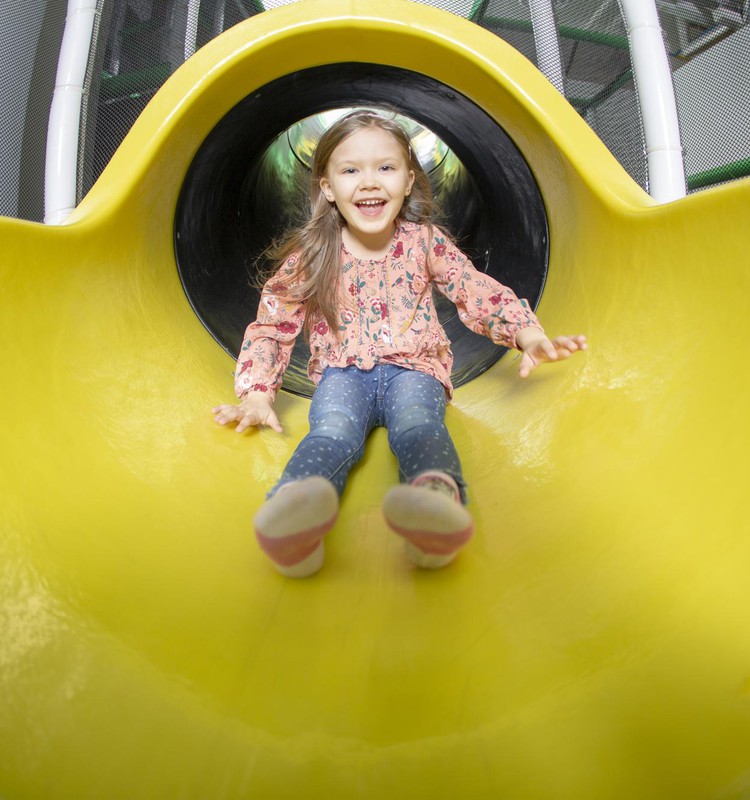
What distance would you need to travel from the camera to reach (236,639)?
84 cm

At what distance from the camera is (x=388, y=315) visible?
1.39m

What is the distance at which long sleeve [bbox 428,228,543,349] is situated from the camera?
1296 millimetres

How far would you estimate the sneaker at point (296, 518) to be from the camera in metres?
0.80

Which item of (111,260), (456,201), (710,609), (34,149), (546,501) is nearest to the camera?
(710,609)

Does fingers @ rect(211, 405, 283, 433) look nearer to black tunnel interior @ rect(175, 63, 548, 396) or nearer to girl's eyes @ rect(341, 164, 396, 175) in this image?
black tunnel interior @ rect(175, 63, 548, 396)

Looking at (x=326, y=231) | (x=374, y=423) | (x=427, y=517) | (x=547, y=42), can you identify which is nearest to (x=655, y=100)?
(x=547, y=42)

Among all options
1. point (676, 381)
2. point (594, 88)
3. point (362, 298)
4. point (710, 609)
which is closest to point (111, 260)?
point (362, 298)

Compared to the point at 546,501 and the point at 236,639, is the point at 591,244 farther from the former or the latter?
the point at 236,639

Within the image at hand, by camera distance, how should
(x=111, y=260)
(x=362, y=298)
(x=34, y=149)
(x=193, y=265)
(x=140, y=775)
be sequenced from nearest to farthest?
1. (x=140, y=775)
2. (x=111, y=260)
3. (x=362, y=298)
4. (x=193, y=265)
5. (x=34, y=149)

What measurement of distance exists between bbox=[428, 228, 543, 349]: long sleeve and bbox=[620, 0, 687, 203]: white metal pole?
717mm

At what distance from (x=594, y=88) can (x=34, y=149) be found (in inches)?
73.9

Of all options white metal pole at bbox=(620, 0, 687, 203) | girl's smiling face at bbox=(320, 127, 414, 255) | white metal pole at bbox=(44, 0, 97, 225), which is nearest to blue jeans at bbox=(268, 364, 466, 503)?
girl's smiling face at bbox=(320, 127, 414, 255)

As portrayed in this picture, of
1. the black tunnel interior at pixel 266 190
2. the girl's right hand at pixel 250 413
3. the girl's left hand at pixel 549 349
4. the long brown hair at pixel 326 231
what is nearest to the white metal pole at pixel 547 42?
the black tunnel interior at pixel 266 190

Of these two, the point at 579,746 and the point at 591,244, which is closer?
the point at 579,746
